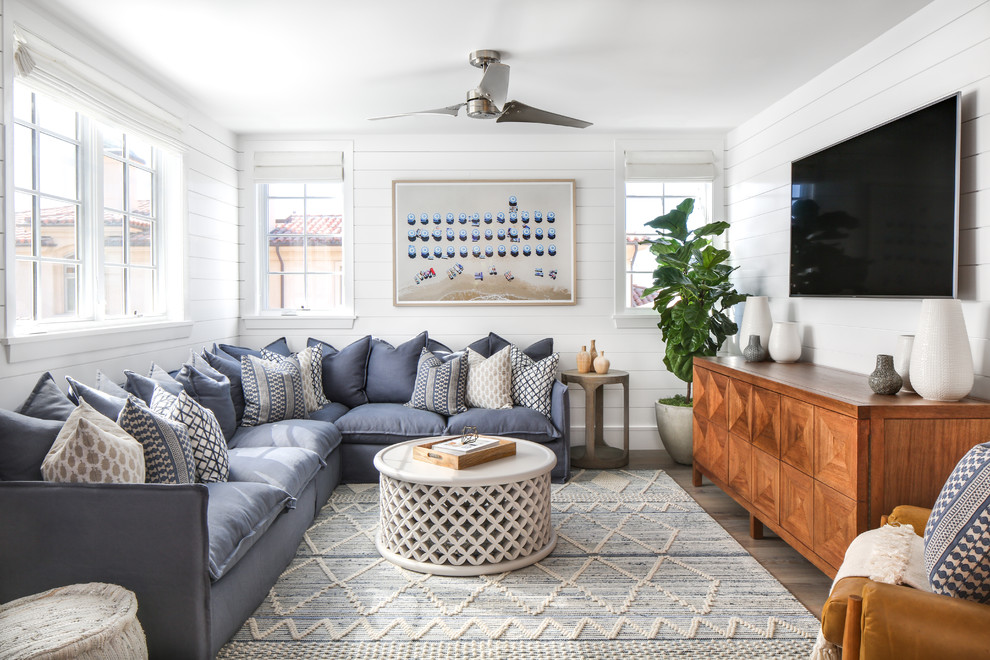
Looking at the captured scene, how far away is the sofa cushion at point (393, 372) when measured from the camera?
4688 mm

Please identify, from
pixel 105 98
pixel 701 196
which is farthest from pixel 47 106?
pixel 701 196

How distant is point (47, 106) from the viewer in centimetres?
296

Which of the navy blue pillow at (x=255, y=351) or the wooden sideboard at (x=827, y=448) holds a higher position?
the navy blue pillow at (x=255, y=351)

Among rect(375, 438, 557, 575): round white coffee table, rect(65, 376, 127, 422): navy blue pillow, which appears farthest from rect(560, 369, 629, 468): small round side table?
rect(65, 376, 127, 422): navy blue pillow

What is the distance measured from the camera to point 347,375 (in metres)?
4.68

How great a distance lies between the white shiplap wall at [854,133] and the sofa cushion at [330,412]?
3.02 metres

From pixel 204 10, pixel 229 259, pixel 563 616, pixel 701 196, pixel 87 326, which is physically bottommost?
pixel 563 616

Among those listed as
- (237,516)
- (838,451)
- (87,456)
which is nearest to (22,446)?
(87,456)

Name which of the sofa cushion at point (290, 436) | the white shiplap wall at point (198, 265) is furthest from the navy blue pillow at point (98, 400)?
the sofa cushion at point (290, 436)

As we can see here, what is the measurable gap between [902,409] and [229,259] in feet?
14.5

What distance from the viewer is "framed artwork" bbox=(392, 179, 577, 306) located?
16.4 ft

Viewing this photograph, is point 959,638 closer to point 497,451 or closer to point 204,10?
point 497,451

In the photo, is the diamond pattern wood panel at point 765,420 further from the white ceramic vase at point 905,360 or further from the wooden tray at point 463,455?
the wooden tray at point 463,455

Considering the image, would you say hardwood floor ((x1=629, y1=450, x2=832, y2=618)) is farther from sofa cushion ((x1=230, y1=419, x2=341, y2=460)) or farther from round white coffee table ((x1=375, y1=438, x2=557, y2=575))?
sofa cushion ((x1=230, y1=419, x2=341, y2=460))
